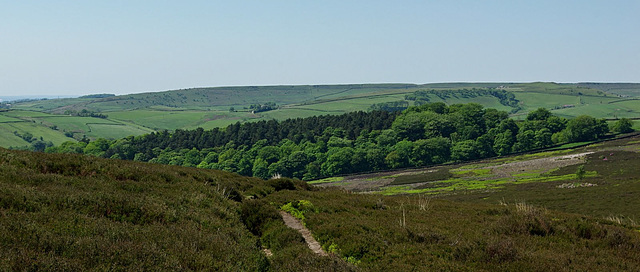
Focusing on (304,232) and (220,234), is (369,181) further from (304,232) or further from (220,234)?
(220,234)

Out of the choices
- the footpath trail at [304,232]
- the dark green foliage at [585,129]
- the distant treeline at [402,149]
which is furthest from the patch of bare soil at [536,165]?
the footpath trail at [304,232]

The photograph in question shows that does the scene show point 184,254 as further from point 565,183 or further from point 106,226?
point 565,183

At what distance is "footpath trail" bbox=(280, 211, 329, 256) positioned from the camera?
19.0m

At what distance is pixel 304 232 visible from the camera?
22484 mm

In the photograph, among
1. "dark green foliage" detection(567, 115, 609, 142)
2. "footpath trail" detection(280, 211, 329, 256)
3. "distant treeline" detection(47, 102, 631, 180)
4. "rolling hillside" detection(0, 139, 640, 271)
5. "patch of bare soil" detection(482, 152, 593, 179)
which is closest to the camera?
"rolling hillside" detection(0, 139, 640, 271)

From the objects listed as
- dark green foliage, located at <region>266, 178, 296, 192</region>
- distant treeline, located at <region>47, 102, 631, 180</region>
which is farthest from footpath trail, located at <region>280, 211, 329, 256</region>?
distant treeline, located at <region>47, 102, 631, 180</region>

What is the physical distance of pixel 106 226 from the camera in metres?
15.0

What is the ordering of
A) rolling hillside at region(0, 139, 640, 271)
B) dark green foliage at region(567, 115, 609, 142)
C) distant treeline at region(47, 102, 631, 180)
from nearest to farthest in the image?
rolling hillside at region(0, 139, 640, 271) < dark green foliage at region(567, 115, 609, 142) < distant treeline at region(47, 102, 631, 180)

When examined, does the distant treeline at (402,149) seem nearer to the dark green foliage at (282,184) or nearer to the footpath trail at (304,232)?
the dark green foliage at (282,184)

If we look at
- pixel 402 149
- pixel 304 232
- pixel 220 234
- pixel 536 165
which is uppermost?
pixel 220 234

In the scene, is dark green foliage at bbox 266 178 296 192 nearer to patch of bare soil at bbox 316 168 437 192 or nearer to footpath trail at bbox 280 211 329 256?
footpath trail at bbox 280 211 329 256

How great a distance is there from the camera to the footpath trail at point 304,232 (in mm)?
18998

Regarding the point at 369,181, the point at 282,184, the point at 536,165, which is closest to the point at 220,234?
the point at 282,184

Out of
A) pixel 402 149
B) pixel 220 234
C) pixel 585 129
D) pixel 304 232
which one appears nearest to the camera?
pixel 220 234
